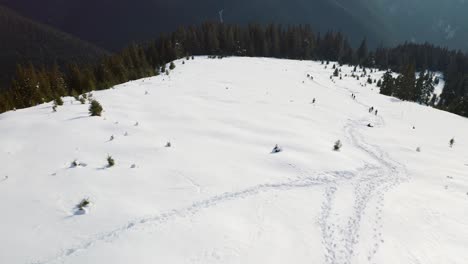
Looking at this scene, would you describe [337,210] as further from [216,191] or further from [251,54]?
[251,54]

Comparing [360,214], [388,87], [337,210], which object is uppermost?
[337,210]

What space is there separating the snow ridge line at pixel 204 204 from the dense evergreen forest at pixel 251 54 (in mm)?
29791

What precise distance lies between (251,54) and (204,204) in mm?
78149

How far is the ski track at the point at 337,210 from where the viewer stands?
26.1ft

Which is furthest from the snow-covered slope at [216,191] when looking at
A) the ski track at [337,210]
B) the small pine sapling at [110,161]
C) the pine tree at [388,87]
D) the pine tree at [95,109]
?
the pine tree at [388,87]

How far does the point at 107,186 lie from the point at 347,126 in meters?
14.9

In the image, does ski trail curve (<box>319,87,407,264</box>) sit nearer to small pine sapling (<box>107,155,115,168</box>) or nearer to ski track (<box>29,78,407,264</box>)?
ski track (<box>29,78,407,264</box>)

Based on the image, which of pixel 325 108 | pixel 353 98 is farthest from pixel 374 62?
pixel 325 108

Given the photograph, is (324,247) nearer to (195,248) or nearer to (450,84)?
(195,248)

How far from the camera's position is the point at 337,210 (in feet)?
32.3

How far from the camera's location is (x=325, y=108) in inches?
917

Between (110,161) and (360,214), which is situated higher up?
(110,161)

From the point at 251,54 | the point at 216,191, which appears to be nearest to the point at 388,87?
the point at 251,54

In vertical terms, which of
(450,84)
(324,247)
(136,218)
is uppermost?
(136,218)
